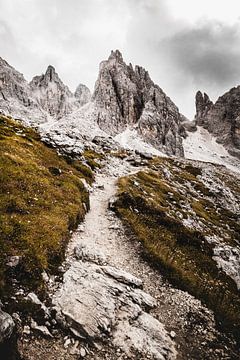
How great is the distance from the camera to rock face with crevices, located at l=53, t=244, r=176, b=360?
13.4 m

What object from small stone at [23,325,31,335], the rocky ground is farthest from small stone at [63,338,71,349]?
small stone at [23,325,31,335]

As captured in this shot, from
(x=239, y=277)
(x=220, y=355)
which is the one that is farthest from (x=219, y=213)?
(x=220, y=355)

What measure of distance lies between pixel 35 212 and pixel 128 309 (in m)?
11.3

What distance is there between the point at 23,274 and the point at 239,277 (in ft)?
65.2

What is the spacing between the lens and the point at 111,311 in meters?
15.0

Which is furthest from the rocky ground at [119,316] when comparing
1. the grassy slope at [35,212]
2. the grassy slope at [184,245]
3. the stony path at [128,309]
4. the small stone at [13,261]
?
the small stone at [13,261]

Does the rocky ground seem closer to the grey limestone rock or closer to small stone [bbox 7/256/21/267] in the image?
the grey limestone rock

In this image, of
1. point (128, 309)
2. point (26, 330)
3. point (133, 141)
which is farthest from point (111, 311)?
point (133, 141)

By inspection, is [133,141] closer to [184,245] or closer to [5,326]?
[184,245]

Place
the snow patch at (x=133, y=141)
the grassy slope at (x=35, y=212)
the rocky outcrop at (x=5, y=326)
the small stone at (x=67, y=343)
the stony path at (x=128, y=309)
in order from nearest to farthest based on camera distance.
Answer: the rocky outcrop at (x=5, y=326) < the small stone at (x=67, y=343) < the stony path at (x=128, y=309) < the grassy slope at (x=35, y=212) < the snow patch at (x=133, y=141)

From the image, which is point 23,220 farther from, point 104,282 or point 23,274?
point 104,282

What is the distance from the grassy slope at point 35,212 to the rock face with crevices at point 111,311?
88.3 inches

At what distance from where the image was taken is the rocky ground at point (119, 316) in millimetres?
12688

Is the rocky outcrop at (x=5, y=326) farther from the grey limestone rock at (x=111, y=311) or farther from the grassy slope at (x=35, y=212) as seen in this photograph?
the grey limestone rock at (x=111, y=311)
